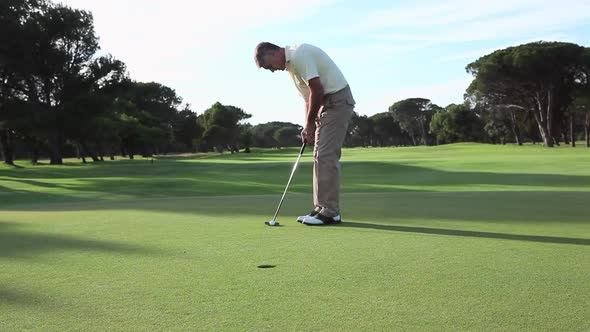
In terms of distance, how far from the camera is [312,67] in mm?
5051

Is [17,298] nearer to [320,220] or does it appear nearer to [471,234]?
[320,220]

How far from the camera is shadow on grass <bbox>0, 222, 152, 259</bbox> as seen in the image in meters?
3.63

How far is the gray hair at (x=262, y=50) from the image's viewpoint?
5148mm

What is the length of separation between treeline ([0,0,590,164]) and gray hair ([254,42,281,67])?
1301 inches

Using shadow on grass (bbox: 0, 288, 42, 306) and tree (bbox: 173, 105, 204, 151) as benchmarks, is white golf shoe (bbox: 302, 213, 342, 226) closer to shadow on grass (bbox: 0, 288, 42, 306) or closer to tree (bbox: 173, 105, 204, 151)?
shadow on grass (bbox: 0, 288, 42, 306)

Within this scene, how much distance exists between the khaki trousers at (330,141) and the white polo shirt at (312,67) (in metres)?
0.11

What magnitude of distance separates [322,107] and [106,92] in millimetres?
36472

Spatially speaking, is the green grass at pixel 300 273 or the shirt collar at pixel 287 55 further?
the shirt collar at pixel 287 55

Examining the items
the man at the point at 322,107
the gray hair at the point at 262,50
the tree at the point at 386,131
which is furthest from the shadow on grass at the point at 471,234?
the tree at the point at 386,131

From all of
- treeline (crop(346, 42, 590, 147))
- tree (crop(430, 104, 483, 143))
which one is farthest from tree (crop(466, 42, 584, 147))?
tree (crop(430, 104, 483, 143))

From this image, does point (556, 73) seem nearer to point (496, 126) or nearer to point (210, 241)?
point (496, 126)

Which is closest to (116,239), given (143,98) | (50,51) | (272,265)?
(272,265)

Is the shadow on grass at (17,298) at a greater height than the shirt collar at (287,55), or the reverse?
the shirt collar at (287,55)

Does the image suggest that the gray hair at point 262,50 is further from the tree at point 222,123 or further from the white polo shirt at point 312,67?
the tree at point 222,123
